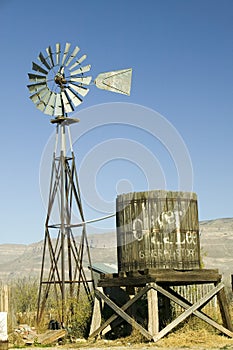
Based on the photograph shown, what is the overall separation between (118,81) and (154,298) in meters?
8.70

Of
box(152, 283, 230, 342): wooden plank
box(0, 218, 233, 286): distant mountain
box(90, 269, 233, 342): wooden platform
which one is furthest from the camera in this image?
box(0, 218, 233, 286): distant mountain

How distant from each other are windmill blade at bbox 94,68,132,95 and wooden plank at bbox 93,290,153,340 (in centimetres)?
764

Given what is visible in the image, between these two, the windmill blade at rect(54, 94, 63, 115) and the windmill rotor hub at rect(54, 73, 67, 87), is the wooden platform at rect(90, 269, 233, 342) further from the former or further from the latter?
the windmill rotor hub at rect(54, 73, 67, 87)

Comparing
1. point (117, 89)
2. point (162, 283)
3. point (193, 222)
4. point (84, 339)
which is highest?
A: point (117, 89)

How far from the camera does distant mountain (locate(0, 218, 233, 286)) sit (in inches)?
4313

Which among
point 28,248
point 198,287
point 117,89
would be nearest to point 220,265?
point 28,248

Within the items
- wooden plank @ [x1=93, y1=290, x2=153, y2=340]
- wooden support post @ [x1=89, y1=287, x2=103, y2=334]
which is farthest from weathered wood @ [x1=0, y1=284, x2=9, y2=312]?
wooden plank @ [x1=93, y1=290, x2=153, y2=340]

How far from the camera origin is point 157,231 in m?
21.0

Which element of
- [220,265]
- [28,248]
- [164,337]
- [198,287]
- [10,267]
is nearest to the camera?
[164,337]

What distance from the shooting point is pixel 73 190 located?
26625 millimetres

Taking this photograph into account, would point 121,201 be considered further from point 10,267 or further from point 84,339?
point 10,267

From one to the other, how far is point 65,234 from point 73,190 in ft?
6.00

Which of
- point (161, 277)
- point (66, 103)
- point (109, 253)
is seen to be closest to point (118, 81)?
point (66, 103)

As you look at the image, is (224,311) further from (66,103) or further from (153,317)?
(66,103)
